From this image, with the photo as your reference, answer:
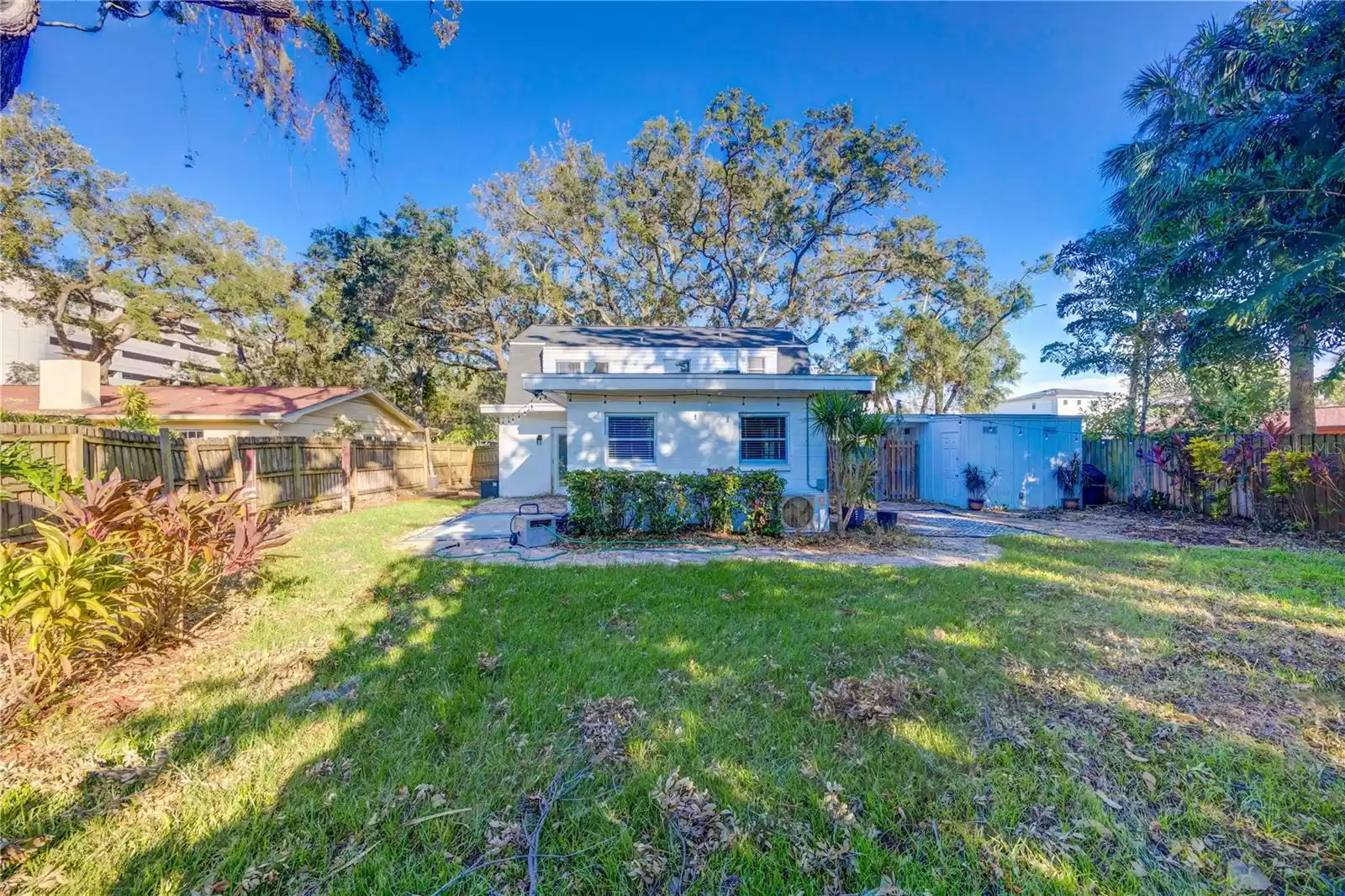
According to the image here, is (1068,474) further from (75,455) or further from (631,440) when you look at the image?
(75,455)

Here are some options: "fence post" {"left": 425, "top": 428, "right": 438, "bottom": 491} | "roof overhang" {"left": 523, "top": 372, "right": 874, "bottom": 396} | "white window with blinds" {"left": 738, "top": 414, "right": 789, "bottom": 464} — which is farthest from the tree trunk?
"fence post" {"left": 425, "top": 428, "right": 438, "bottom": 491}

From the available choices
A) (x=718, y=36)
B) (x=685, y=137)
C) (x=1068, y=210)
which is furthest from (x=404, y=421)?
(x=1068, y=210)

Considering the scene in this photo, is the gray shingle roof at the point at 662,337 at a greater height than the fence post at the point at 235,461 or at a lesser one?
greater

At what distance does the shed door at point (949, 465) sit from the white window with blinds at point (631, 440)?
7.99 metres

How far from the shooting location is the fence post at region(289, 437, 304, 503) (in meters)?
10.4

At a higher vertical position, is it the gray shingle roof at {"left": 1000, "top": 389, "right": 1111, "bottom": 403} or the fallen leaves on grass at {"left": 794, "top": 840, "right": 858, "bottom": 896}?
the gray shingle roof at {"left": 1000, "top": 389, "right": 1111, "bottom": 403}

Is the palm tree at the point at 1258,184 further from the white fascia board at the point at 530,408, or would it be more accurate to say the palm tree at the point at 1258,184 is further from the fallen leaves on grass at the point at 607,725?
the white fascia board at the point at 530,408

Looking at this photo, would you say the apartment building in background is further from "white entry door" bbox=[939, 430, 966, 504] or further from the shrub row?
"white entry door" bbox=[939, 430, 966, 504]

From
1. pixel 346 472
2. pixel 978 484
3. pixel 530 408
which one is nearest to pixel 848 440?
pixel 978 484

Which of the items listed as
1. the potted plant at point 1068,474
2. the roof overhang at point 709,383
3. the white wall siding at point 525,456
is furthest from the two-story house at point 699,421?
the potted plant at point 1068,474

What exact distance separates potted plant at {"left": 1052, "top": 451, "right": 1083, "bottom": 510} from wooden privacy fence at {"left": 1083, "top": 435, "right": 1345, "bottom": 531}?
3.34 feet

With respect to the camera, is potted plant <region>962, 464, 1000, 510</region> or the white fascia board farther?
the white fascia board

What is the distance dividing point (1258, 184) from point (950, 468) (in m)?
7.36

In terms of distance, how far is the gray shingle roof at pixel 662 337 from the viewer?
14.6 metres
